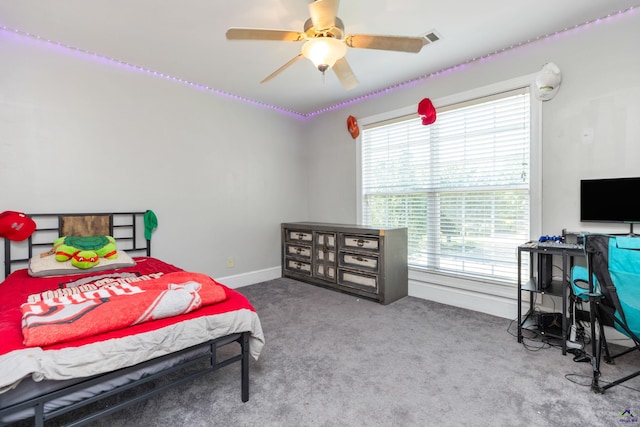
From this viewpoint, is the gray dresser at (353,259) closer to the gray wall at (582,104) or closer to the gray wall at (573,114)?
the gray wall at (573,114)

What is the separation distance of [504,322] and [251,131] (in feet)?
12.4

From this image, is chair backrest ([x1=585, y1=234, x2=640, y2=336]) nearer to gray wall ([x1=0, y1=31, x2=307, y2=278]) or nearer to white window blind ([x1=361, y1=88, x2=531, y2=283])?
white window blind ([x1=361, y1=88, x2=531, y2=283])

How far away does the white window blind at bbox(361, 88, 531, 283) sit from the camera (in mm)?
2932

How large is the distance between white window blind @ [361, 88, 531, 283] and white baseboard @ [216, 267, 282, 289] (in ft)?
5.51

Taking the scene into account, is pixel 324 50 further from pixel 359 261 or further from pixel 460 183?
pixel 359 261

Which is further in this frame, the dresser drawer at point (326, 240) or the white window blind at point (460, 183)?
the dresser drawer at point (326, 240)

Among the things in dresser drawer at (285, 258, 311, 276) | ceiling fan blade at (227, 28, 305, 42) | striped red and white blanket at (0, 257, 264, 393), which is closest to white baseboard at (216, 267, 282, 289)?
dresser drawer at (285, 258, 311, 276)

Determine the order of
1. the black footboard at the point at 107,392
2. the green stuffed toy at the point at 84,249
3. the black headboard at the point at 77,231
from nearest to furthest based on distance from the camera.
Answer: the black footboard at the point at 107,392 → the green stuffed toy at the point at 84,249 → the black headboard at the point at 77,231

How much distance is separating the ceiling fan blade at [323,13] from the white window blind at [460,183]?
2068mm

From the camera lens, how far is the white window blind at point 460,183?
9.62ft

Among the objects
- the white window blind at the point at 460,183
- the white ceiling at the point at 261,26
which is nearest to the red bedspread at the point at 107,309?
the white ceiling at the point at 261,26

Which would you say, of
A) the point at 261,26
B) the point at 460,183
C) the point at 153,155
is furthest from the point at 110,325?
the point at 460,183

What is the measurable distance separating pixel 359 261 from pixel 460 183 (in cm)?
143

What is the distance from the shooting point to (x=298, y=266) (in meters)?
4.43
